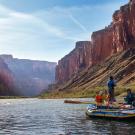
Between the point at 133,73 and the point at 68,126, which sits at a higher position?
the point at 133,73

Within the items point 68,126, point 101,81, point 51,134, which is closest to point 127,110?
point 68,126

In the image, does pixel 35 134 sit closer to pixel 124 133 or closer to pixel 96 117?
pixel 124 133

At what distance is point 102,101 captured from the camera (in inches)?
1937

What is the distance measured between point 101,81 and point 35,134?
166395 millimetres

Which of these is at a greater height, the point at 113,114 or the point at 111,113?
the point at 111,113

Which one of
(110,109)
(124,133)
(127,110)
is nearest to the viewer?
(124,133)

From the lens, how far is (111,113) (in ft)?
145

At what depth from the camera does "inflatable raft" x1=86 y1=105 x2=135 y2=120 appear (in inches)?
1642

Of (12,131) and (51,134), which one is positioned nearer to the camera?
(51,134)

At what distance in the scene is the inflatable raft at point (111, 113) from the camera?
1642 inches

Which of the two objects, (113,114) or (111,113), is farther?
(111,113)

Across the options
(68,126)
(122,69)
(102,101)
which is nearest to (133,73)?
(122,69)

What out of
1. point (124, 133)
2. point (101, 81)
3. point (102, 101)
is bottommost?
point (124, 133)

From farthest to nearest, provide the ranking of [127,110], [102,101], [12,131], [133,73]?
[133,73], [102,101], [127,110], [12,131]
